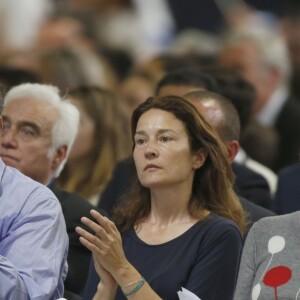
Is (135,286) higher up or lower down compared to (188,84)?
lower down

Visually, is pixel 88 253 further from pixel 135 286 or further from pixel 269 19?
pixel 269 19

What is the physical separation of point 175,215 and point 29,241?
0.87 m

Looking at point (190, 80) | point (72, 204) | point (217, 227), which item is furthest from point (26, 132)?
point (217, 227)

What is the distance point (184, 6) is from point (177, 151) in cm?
783

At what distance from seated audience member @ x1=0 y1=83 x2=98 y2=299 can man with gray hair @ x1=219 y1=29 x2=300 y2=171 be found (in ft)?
8.49

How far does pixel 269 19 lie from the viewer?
13555 mm

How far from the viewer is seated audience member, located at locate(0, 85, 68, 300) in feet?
16.5

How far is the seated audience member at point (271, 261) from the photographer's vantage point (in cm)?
532

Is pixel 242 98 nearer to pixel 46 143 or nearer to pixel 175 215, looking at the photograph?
pixel 46 143

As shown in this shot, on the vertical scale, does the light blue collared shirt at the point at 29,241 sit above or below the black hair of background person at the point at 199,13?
below

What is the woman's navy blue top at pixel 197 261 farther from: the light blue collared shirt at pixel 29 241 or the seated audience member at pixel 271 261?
the light blue collared shirt at pixel 29 241

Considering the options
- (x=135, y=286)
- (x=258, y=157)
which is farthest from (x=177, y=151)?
(x=258, y=157)

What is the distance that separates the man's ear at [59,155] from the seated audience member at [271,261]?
1491 millimetres

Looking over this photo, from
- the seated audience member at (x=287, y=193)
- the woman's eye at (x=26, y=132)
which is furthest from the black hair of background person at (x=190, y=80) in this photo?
the woman's eye at (x=26, y=132)
